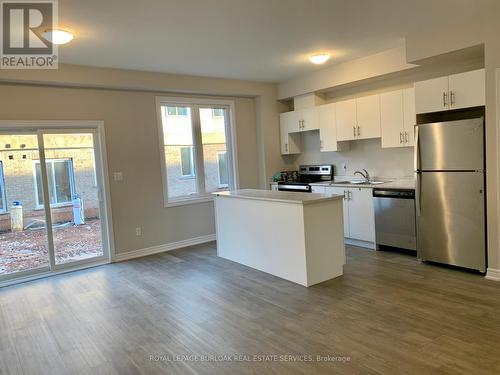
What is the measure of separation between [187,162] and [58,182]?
200 cm

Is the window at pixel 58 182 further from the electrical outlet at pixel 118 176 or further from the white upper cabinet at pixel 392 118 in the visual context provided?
the white upper cabinet at pixel 392 118

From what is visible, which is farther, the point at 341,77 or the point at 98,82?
the point at 341,77

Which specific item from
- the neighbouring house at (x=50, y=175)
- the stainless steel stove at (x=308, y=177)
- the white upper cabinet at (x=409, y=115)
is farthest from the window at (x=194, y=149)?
the white upper cabinet at (x=409, y=115)

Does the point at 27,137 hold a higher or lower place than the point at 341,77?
lower

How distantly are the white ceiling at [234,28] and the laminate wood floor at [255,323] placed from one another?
2725 millimetres

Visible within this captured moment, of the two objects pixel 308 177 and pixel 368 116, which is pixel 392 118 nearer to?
pixel 368 116

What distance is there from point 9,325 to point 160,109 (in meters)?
3.57

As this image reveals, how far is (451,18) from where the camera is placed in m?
3.82

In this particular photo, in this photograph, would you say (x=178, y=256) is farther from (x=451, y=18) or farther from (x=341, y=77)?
(x=451, y=18)

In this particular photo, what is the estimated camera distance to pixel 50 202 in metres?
4.88

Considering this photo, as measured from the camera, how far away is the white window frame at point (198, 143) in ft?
19.1

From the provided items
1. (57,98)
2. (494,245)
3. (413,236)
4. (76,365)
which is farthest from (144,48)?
(494,245)

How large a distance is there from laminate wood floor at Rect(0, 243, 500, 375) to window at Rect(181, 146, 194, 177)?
81.2 inches

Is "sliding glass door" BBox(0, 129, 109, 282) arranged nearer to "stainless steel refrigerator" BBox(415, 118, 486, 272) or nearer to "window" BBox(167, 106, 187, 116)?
"window" BBox(167, 106, 187, 116)
